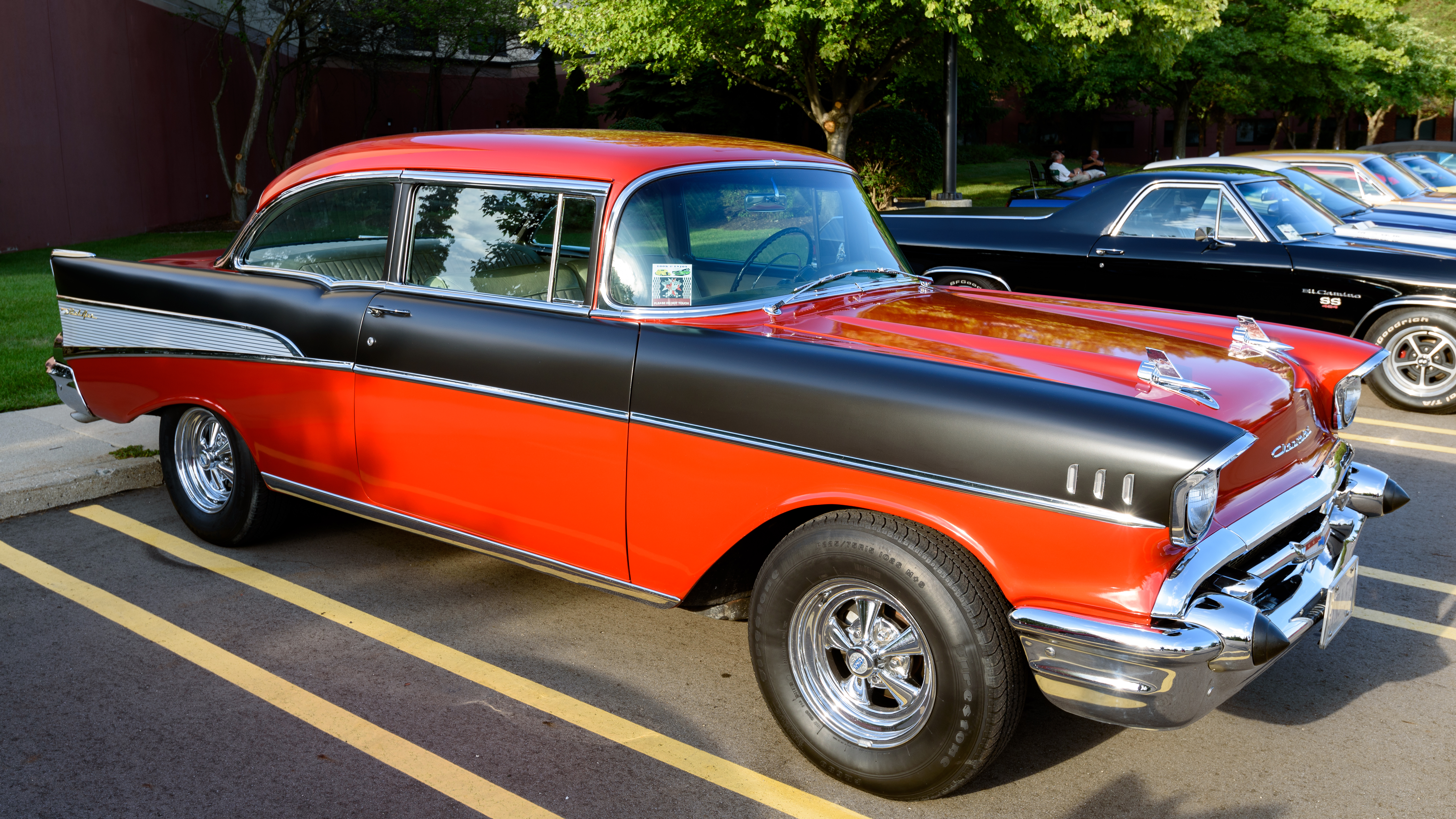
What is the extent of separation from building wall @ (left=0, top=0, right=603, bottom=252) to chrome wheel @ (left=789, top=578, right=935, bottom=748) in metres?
17.5

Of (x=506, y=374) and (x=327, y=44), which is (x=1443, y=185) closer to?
(x=506, y=374)

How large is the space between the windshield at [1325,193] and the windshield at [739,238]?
19.7 ft

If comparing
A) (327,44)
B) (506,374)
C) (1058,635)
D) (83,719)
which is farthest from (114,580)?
(327,44)

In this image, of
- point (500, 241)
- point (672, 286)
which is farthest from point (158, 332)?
point (672, 286)

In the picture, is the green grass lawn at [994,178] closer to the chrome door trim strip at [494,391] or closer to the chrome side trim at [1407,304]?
the chrome side trim at [1407,304]

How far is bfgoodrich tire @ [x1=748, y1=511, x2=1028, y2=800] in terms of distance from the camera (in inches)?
109

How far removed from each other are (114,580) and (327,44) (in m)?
24.7

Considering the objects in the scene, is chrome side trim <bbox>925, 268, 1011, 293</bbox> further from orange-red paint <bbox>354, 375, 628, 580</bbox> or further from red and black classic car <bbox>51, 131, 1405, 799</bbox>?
orange-red paint <bbox>354, 375, 628, 580</bbox>

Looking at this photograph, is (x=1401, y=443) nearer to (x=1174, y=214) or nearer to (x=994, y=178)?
(x=1174, y=214)

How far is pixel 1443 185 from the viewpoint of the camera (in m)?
16.0

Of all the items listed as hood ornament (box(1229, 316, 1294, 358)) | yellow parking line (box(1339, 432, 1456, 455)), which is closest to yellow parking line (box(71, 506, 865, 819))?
hood ornament (box(1229, 316, 1294, 358))

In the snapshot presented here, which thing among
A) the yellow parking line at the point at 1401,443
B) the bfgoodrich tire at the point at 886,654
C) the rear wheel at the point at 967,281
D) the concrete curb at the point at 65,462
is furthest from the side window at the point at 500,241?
the yellow parking line at the point at 1401,443

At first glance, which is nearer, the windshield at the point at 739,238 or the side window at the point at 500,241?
the windshield at the point at 739,238

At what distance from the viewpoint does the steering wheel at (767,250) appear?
12.1ft
